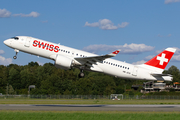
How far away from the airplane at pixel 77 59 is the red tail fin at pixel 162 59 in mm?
1736

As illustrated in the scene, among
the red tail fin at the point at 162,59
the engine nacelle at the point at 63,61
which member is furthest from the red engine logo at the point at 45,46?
the red tail fin at the point at 162,59

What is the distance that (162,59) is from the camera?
46.5 m

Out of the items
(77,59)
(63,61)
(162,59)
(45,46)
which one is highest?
(45,46)

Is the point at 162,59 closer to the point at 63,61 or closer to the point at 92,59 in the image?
the point at 92,59

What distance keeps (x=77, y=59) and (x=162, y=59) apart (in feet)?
50.3

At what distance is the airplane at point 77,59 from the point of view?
39.8 m

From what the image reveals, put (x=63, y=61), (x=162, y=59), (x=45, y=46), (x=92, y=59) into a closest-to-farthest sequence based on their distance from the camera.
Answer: (x=63, y=61)
(x=45, y=46)
(x=92, y=59)
(x=162, y=59)

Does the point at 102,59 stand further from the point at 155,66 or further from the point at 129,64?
the point at 155,66

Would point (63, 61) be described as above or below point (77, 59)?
below

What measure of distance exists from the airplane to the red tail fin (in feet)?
5.70

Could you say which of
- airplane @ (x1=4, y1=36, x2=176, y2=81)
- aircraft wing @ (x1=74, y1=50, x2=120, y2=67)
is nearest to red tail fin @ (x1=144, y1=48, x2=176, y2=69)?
airplane @ (x1=4, y1=36, x2=176, y2=81)

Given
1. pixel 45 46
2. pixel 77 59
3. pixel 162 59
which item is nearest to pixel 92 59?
pixel 77 59

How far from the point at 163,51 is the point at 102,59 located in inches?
480

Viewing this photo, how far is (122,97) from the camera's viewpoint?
68938 millimetres
